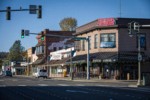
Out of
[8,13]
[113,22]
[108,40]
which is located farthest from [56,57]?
[8,13]

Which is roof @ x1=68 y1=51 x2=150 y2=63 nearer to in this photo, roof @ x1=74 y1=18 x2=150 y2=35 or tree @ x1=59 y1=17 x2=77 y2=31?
roof @ x1=74 y1=18 x2=150 y2=35

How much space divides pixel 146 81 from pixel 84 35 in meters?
28.3

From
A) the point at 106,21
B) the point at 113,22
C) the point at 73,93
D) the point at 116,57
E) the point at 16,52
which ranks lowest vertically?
the point at 73,93

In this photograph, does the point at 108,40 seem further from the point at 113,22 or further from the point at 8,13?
the point at 8,13

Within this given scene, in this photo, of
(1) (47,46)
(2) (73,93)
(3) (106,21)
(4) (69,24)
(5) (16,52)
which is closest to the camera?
(2) (73,93)

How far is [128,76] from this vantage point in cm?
5688

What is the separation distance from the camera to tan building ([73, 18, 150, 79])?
57.8 meters

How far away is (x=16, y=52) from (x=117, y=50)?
116089 millimetres

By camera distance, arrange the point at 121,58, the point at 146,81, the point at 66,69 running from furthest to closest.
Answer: the point at 66,69 → the point at 121,58 → the point at 146,81

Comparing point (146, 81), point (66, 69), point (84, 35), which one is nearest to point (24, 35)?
point (146, 81)

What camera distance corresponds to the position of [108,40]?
60.6 meters

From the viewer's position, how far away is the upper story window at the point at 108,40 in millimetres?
59841

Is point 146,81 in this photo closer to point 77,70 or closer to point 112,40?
point 112,40

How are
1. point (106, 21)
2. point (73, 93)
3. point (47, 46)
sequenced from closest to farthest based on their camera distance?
1. point (73, 93)
2. point (106, 21)
3. point (47, 46)
